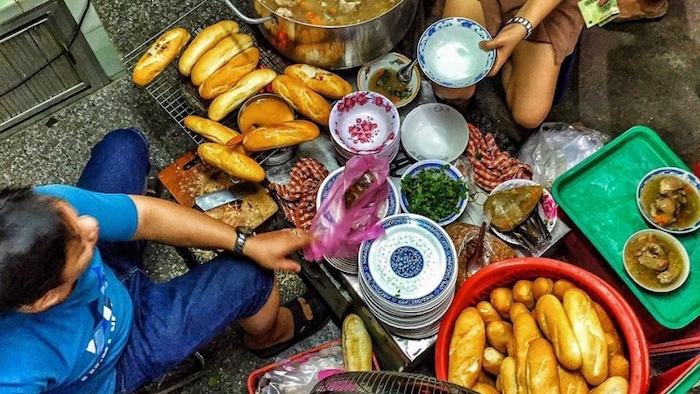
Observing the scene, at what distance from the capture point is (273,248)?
230 cm

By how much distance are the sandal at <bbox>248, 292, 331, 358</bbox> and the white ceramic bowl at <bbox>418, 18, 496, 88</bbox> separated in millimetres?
1085

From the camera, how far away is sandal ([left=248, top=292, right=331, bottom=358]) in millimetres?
2902

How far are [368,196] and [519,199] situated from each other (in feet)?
1.95

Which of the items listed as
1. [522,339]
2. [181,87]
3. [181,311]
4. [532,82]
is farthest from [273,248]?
[532,82]

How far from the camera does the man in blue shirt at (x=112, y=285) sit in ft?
5.39

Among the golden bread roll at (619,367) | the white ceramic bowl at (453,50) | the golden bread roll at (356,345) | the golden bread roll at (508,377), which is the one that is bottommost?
the golden bread roll at (356,345)

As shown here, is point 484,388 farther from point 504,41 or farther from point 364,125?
point 504,41

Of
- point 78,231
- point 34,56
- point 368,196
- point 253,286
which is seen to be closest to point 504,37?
point 368,196

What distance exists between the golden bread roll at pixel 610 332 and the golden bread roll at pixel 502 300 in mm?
277

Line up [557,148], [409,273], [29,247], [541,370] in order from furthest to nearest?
[557,148], [409,273], [541,370], [29,247]

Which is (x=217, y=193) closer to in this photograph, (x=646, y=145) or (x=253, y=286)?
(x=253, y=286)

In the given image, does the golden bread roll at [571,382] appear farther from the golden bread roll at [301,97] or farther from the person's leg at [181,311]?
the golden bread roll at [301,97]

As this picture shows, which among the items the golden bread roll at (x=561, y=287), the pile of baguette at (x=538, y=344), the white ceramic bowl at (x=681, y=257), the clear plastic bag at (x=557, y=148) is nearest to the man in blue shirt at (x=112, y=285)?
the pile of baguette at (x=538, y=344)

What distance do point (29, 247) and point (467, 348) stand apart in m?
1.37
